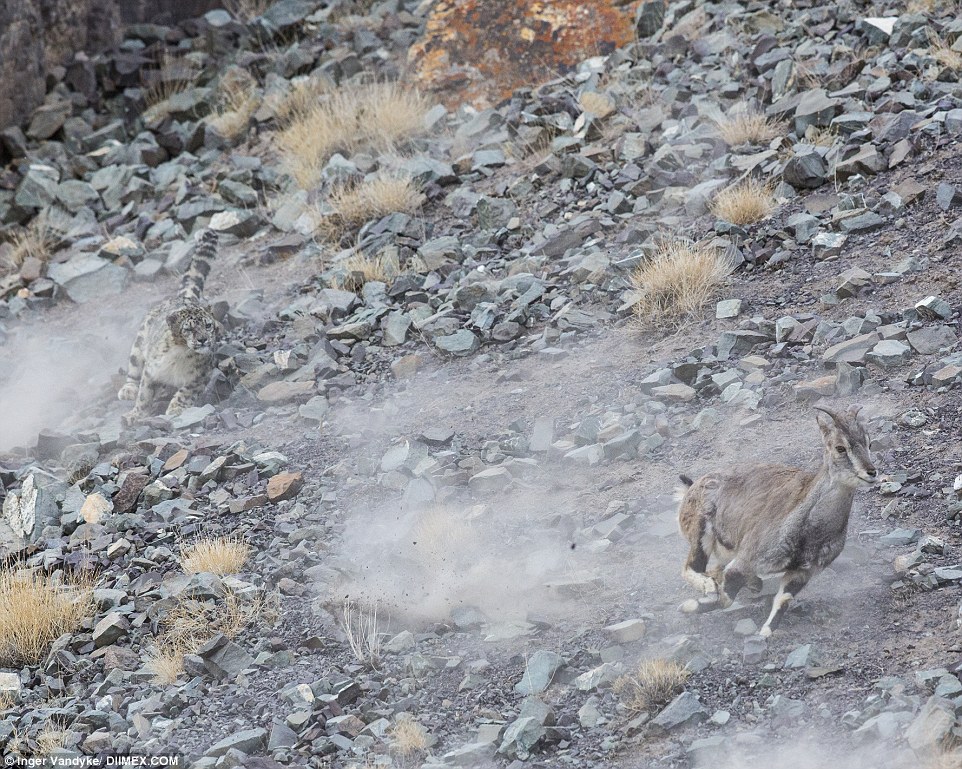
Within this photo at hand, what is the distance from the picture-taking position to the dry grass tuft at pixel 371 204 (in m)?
11.1

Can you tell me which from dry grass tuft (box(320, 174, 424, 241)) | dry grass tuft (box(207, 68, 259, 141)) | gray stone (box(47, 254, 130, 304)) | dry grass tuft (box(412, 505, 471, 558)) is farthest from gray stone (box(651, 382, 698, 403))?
dry grass tuft (box(207, 68, 259, 141))

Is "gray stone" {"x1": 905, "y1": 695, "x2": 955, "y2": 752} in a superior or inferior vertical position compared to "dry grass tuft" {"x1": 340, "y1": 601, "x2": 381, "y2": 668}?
superior

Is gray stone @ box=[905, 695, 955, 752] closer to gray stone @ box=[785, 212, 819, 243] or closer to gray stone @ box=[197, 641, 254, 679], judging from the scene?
gray stone @ box=[197, 641, 254, 679]

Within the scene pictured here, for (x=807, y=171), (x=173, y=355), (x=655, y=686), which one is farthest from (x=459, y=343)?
(x=655, y=686)

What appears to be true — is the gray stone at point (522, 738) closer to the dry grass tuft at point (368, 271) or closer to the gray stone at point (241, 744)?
the gray stone at point (241, 744)

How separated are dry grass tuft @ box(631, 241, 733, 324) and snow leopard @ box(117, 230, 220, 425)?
3.55 meters

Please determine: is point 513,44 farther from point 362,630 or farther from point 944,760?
point 944,760

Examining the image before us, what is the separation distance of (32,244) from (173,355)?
3.79 m

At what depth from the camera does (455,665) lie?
5.87m

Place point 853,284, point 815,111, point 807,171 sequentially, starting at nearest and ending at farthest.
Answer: point 853,284
point 807,171
point 815,111

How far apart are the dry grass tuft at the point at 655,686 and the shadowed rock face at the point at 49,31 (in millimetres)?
11496

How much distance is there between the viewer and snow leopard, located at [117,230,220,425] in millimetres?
9477

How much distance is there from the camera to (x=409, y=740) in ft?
17.6

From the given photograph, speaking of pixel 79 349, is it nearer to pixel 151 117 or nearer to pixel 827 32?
pixel 151 117
